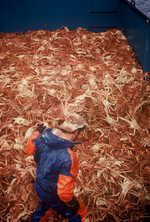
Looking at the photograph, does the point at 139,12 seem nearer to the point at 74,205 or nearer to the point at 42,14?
the point at 42,14

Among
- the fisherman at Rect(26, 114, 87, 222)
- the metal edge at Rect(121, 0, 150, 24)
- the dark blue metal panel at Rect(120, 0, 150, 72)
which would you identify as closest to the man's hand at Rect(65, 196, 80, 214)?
the fisherman at Rect(26, 114, 87, 222)

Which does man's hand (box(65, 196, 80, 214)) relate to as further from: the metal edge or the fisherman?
the metal edge

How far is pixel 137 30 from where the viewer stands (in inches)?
78.5

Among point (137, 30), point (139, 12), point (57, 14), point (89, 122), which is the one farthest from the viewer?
point (57, 14)

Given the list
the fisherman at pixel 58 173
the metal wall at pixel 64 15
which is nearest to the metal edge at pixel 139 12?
the metal wall at pixel 64 15

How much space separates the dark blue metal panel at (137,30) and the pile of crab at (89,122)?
0.10 m

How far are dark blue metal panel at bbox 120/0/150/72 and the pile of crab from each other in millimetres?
100

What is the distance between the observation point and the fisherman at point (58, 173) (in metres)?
0.99

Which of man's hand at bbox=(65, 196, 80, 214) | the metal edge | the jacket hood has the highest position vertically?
the metal edge

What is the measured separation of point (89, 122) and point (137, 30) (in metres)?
1.41

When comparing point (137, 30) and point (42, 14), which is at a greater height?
point (42, 14)

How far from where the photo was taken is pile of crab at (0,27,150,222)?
1138 mm

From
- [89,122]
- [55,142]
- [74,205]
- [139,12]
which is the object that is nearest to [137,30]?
[139,12]

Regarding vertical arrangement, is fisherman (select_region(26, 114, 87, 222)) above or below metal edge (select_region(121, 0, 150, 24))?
below
